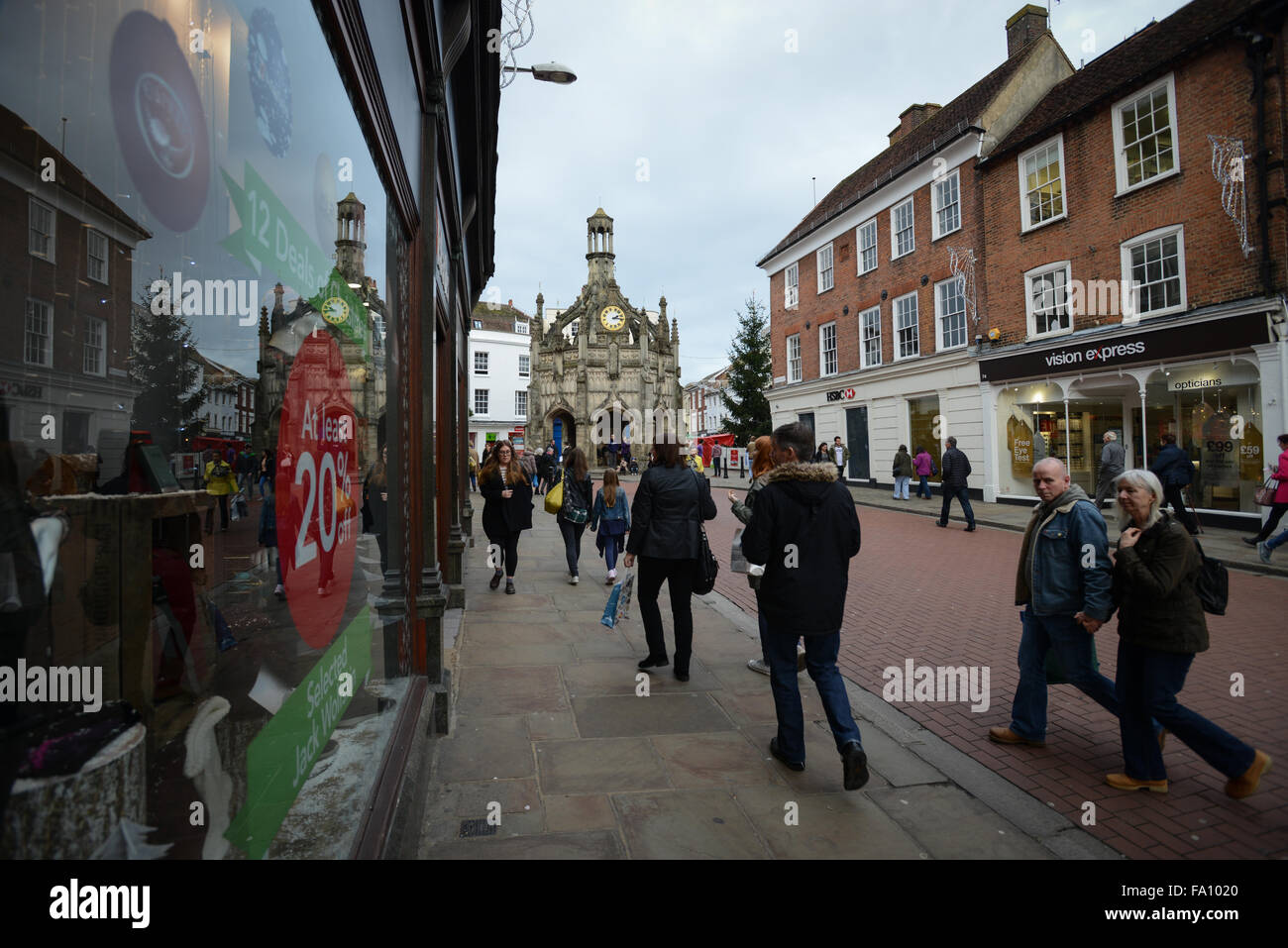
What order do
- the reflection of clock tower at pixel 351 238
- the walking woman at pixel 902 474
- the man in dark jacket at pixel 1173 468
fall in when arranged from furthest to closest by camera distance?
the walking woman at pixel 902 474, the man in dark jacket at pixel 1173 468, the reflection of clock tower at pixel 351 238

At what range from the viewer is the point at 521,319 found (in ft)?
217

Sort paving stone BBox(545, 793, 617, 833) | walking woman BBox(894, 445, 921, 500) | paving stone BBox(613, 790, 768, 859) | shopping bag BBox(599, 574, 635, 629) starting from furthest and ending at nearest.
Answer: walking woman BBox(894, 445, 921, 500)
shopping bag BBox(599, 574, 635, 629)
paving stone BBox(545, 793, 617, 833)
paving stone BBox(613, 790, 768, 859)

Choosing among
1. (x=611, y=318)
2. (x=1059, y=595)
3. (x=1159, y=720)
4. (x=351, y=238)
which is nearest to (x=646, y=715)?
(x=1059, y=595)

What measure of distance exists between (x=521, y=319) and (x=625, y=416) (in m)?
23.4

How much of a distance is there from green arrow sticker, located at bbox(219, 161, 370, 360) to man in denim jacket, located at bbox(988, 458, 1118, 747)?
348 cm

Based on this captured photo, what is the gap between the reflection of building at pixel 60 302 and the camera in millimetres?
820

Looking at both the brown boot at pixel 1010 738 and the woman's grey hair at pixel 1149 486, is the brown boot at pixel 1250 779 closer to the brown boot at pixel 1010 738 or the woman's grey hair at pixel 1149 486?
the brown boot at pixel 1010 738

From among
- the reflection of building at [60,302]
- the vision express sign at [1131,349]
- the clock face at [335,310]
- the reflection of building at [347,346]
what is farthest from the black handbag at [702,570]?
the vision express sign at [1131,349]

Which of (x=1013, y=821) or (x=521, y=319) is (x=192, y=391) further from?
(x=521, y=319)

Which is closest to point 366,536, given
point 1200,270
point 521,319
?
point 1200,270

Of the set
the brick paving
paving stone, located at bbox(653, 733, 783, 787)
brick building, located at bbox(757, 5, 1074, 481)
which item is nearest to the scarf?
the brick paving

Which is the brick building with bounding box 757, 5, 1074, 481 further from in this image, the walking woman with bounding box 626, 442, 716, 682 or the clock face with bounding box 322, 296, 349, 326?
the clock face with bounding box 322, 296, 349, 326

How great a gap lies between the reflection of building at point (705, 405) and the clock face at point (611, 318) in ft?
98.1

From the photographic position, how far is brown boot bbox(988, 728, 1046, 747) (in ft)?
13.0
